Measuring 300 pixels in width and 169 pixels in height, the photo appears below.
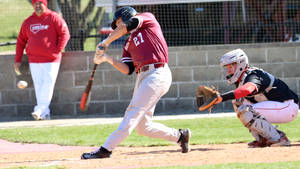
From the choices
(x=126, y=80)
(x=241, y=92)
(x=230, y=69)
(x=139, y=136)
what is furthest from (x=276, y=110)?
(x=126, y=80)

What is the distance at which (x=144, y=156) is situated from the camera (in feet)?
21.2

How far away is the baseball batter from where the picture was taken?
6520 mm

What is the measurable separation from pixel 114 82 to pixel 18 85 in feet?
6.45

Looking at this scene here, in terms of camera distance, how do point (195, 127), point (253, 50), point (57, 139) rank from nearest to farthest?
point (57, 139), point (195, 127), point (253, 50)

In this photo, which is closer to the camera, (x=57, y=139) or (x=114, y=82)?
(x=57, y=139)

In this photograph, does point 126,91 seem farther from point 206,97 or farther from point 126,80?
point 206,97

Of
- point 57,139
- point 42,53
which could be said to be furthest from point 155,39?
point 42,53

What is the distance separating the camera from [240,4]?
13281 millimetres

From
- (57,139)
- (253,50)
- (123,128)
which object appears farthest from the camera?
(253,50)

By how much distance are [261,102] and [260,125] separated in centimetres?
38

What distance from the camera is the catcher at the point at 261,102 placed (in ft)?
21.4

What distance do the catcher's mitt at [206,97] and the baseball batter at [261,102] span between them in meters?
0.46

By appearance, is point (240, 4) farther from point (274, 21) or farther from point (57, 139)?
point (57, 139)

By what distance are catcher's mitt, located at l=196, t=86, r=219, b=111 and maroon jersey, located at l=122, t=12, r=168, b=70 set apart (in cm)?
56
